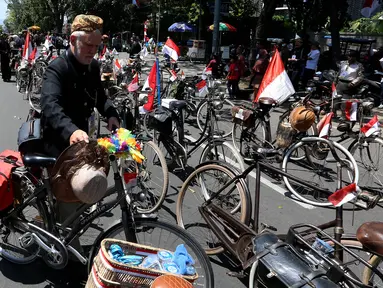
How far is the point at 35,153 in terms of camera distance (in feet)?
9.55

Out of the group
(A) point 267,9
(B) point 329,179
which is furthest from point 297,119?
(A) point 267,9

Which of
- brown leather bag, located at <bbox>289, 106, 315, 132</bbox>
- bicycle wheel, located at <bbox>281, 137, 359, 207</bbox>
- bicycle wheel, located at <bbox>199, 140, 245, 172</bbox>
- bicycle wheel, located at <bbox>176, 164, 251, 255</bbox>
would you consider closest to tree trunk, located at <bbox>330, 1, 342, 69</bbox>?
bicycle wheel, located at <bbox>281, 137, 359, 207</bbox>

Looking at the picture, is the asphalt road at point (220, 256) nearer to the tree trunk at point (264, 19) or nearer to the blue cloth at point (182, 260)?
the blue cloth at point (182, 260)

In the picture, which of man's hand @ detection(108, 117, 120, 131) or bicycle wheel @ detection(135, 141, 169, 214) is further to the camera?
bicycle wheel @ detection(135, 141, 169, 214)

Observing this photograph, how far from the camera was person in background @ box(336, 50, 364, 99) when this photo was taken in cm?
893

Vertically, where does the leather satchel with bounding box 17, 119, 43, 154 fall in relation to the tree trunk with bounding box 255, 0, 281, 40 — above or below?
below

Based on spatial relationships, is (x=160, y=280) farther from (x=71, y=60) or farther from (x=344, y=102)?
(x=344, y=102)

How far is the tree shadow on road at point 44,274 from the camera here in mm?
3002

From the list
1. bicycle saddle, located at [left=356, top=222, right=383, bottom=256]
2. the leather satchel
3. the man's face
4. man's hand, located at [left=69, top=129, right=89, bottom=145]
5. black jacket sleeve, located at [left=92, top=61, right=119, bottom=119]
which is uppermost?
the man's face

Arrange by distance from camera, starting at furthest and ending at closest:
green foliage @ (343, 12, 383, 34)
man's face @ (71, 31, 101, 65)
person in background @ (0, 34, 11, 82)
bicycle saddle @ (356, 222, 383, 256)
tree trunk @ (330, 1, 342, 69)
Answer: green foliage @ (343, 12, 383, 34) < tree trunk @ (330, 1, 342, 69) < person in background @ (0, 34, 11, 82) < man's face @ (71, 31, 101, 65) < bicycle saddle @ (356, 222, 383, 256)

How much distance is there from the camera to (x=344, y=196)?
7.83ft

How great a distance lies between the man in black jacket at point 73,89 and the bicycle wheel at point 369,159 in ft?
12.5

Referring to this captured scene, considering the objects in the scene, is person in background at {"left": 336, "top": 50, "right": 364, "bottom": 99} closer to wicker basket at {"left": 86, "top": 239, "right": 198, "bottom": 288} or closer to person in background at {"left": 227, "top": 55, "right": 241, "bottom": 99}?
person in background at {"left": 227, "top": 55, "right": 241, "bottom": 99}

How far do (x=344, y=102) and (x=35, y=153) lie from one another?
5.62m
